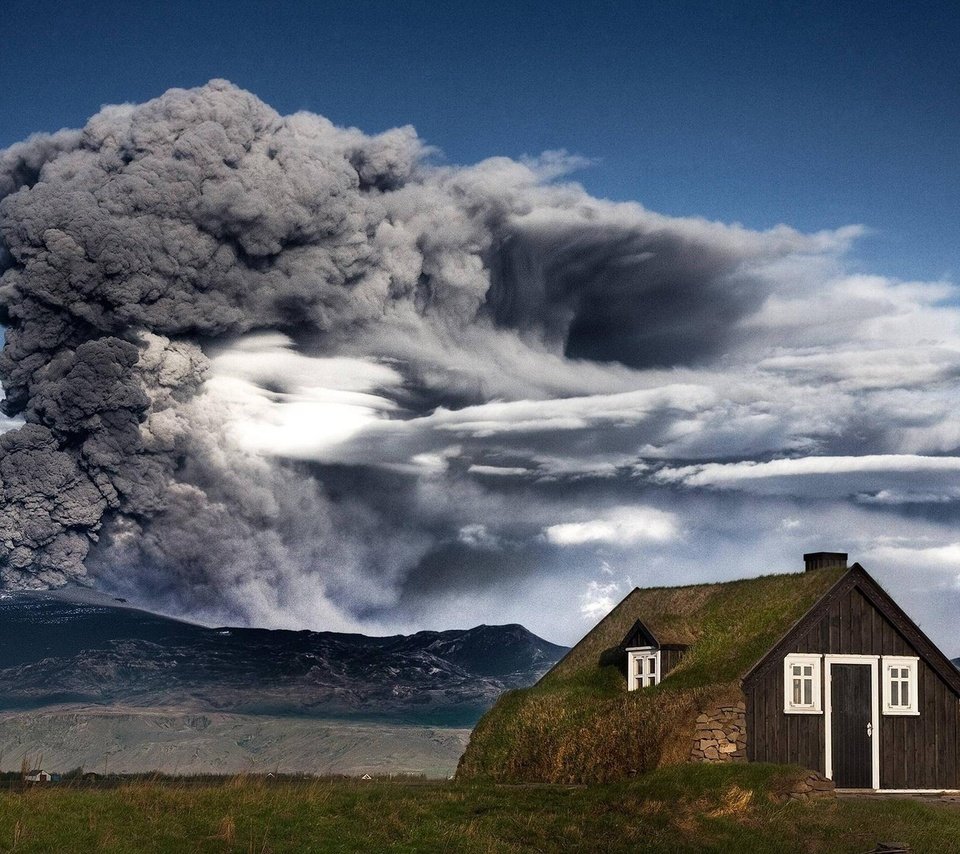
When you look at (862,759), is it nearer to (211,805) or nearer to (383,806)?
(383,806)

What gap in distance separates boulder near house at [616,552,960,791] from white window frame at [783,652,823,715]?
0.07ft

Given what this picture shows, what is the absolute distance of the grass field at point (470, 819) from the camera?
20.1m

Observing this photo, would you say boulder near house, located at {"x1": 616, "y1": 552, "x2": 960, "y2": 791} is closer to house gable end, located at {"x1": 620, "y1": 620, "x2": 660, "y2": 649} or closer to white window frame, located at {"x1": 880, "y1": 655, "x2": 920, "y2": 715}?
white window frame, located at {"x1": 880, "y1": 655, "x2": 920, "y2": 715}

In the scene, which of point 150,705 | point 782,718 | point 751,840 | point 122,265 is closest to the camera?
point 751,840

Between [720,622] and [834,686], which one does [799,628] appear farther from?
[720,622]

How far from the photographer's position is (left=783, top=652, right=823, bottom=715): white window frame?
29.2 metres

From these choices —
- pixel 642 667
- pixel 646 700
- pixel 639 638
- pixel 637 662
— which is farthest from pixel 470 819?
pixel 639 638

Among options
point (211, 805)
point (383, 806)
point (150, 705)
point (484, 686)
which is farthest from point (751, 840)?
point (484, 686)

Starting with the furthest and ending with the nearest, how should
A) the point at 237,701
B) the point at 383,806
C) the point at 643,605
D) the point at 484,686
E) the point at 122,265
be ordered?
the point at 484,686, the point at 237,701, the point at 122,265, the point at 643,605, the point at 383,806

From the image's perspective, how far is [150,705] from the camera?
13100cm

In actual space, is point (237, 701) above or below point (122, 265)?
below

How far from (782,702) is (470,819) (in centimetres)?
943

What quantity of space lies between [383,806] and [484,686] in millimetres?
151518

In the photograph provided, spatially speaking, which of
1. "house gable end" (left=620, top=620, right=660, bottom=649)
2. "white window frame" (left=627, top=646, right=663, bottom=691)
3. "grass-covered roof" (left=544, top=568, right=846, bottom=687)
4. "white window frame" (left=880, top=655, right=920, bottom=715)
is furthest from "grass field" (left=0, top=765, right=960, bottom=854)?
"white window frame" (left=627, top=646, right=663, bottom=691)
